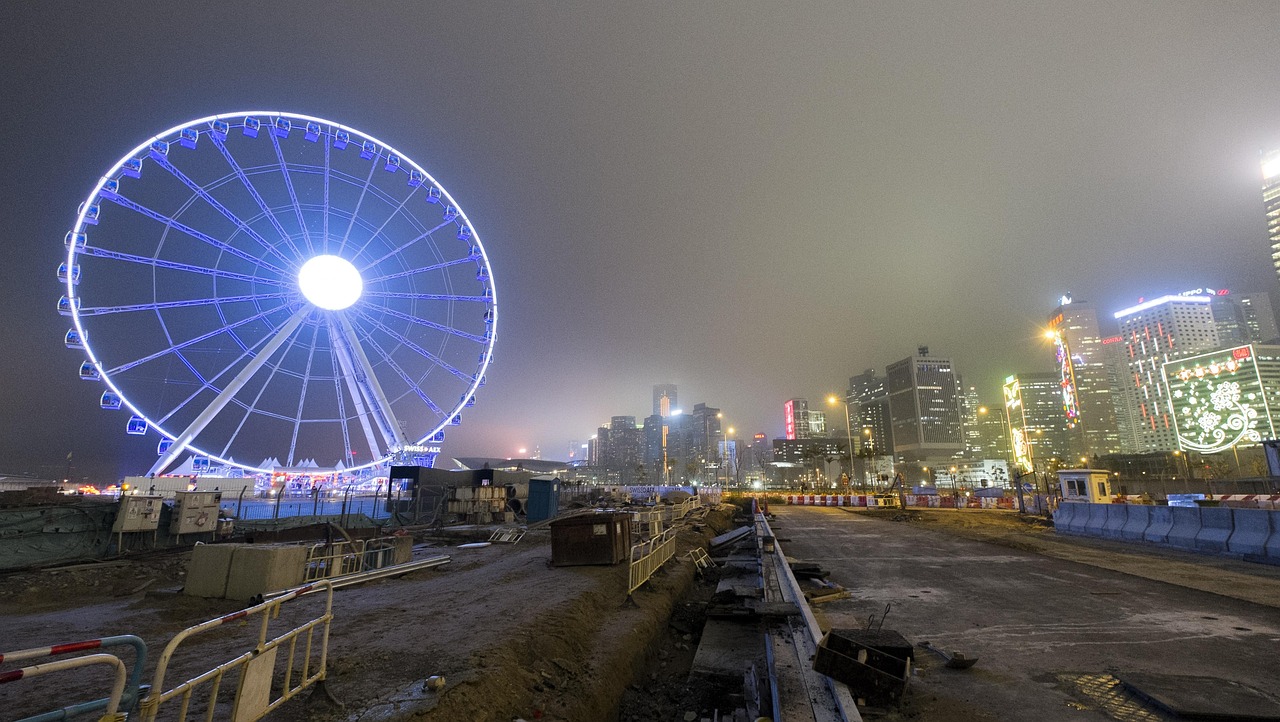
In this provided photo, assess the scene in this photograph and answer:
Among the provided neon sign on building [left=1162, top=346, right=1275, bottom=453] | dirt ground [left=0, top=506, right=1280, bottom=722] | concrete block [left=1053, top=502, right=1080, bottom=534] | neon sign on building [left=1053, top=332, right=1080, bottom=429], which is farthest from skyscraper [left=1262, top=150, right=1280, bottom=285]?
dirt ground [left=0, top=506, right=1280, bottom=722]

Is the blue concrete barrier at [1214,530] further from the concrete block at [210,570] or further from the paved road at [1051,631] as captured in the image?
the concrete block at [210,570]

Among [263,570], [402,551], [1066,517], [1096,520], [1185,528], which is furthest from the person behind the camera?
[1066,517]

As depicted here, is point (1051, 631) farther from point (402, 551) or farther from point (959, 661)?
point (402, 551)

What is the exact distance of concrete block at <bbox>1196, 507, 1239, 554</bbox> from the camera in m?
15.8

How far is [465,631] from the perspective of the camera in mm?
8617

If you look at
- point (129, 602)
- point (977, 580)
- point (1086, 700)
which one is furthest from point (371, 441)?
point (1086, 700)

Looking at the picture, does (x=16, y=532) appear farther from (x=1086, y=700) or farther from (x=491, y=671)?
(x=1086, y=700)

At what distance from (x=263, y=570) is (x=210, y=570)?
1.47 metres

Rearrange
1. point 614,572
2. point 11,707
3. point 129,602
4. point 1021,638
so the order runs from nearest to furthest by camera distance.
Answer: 1. point 11,707
2. point 1021,638
3. point 129,602
4. point 614,572

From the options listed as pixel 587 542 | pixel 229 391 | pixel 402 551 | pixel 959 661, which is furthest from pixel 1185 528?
pixel 229 391

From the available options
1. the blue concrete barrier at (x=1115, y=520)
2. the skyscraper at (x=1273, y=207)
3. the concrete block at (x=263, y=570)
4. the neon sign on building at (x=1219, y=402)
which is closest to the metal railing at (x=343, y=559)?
the concrete block at (x=263, y=570)

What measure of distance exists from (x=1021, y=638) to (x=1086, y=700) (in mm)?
2388

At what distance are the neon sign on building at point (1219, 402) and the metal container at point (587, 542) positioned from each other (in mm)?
171271

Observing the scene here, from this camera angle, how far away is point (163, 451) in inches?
1229
